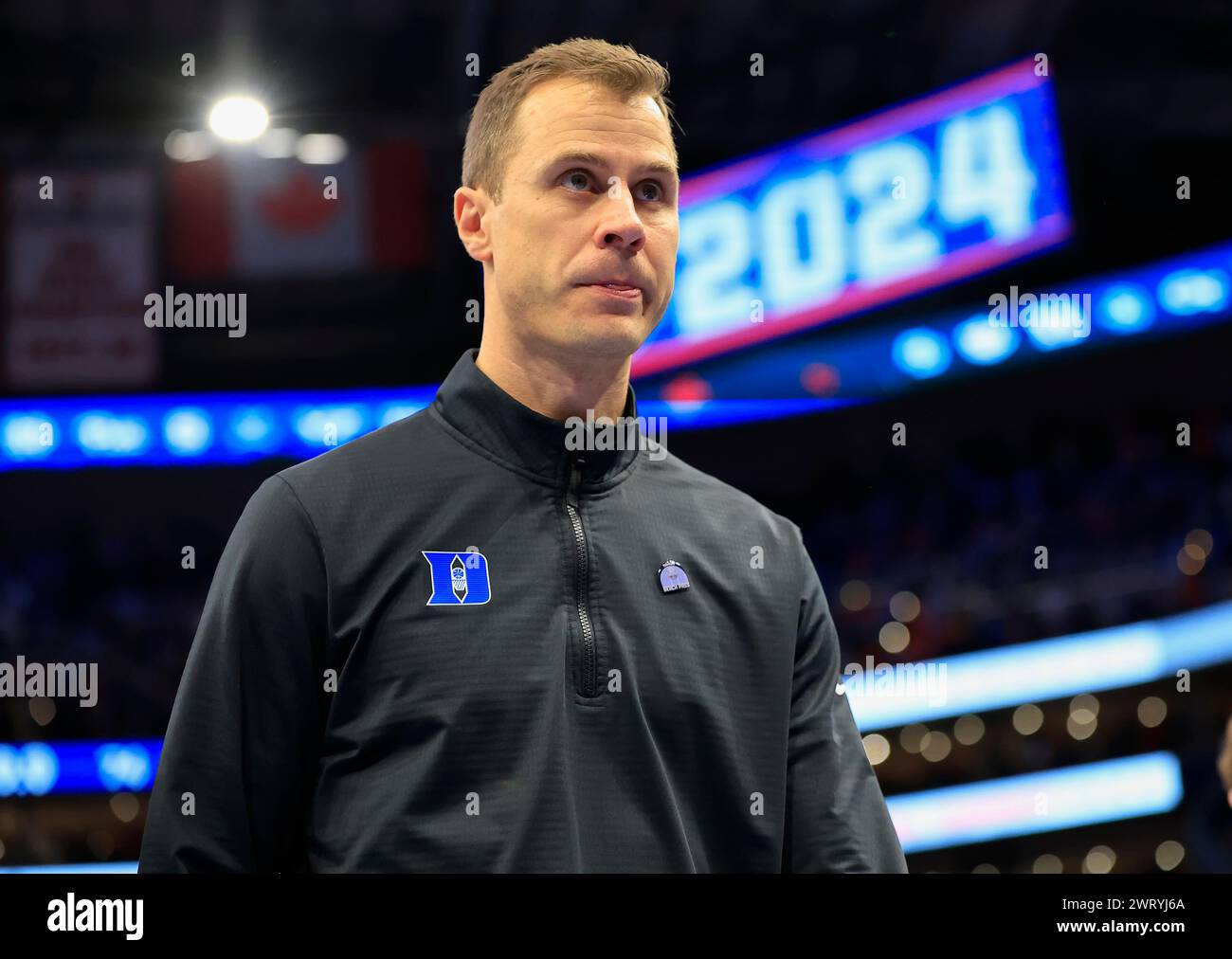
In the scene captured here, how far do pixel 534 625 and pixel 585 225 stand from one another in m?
0.50

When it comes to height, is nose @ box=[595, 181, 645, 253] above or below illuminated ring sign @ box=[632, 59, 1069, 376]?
below

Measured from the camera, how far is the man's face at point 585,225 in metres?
1.54

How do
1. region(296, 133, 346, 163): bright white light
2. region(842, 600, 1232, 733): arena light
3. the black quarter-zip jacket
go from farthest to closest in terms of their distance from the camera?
region(842, 600, 1232, 733): arena light < region(296, 133, 346, 163): bright white light < the black quarter-zip jacket

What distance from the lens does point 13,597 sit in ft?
18.4

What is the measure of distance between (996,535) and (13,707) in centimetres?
457

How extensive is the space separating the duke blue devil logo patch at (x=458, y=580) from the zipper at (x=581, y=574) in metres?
0.11

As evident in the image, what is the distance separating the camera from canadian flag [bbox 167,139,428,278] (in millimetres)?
3930

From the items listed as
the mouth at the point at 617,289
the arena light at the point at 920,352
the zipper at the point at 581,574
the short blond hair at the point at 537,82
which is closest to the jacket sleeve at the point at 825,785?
the zipper at the point at 581,574

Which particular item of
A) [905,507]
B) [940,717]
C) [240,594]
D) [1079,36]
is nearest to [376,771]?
[240,594]

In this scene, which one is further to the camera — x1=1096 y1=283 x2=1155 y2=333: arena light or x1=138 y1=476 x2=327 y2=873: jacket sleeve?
x1=1096 y1=283 x2=1155 y2=333: arena light

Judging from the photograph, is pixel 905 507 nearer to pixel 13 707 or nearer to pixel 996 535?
pixel 996 535

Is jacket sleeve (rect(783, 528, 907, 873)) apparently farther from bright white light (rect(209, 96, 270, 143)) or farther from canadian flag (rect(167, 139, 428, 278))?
canadian flag (rect(167, 139, 428, 278))

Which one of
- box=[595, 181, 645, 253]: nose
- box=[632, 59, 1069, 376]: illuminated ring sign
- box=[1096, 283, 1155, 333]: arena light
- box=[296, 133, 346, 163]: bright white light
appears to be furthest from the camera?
box=[1096, 283, 1155, 333]: arena light

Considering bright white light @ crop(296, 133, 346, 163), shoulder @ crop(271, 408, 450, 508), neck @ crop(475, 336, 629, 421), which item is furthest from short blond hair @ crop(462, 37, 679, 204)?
bright white light @ crop(296, 133, 346, 163)
